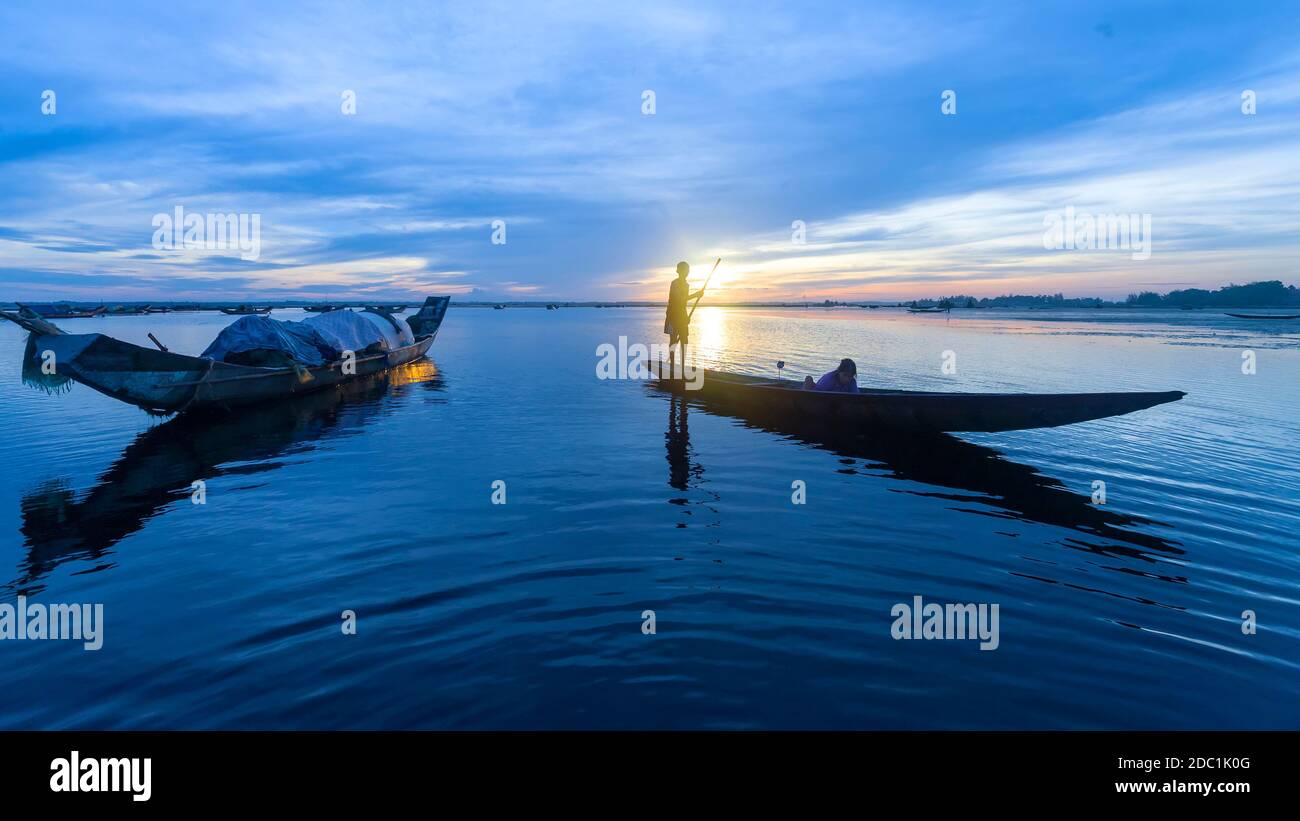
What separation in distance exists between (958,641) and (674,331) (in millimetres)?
14212

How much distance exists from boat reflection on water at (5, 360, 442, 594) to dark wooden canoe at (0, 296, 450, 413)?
69 centimetres

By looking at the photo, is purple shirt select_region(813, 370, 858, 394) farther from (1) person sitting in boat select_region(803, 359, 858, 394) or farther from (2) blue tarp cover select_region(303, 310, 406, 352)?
(2) blue tarp cover select_region(303, 310, 406, 352)

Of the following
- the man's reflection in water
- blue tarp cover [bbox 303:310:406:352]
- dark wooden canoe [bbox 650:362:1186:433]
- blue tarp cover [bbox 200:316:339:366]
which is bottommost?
the man's reflection in water

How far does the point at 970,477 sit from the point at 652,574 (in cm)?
787

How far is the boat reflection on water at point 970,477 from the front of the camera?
9.36m

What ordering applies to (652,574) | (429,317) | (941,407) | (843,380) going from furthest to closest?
(429,317) → (843,380) → (941,407) → (652,574)

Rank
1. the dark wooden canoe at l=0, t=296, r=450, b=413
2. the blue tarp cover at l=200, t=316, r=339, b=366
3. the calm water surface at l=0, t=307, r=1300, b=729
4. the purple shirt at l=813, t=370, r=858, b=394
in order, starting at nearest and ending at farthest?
the calm water surface at l=0, t=307, r=1300, b=729, the dark wooden canoe at l=0, t=296, r=450, b=413, the purple shirt at l=813, t=370, r=858, b=394, the blue tarp cover at l=200, t=316, r=339, b=366

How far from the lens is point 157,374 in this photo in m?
17.5

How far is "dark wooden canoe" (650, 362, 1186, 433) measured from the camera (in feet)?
39.5

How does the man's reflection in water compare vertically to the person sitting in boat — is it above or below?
below

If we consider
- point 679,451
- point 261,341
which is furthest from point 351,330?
point 679,451

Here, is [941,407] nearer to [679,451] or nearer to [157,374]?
[679,451]

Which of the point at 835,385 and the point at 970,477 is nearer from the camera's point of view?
the point at 970,477

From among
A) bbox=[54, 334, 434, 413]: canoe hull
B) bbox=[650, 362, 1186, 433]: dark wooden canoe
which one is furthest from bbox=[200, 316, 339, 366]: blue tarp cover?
bbox=[650, 362, 1186, 433]: dark wooden canoe
